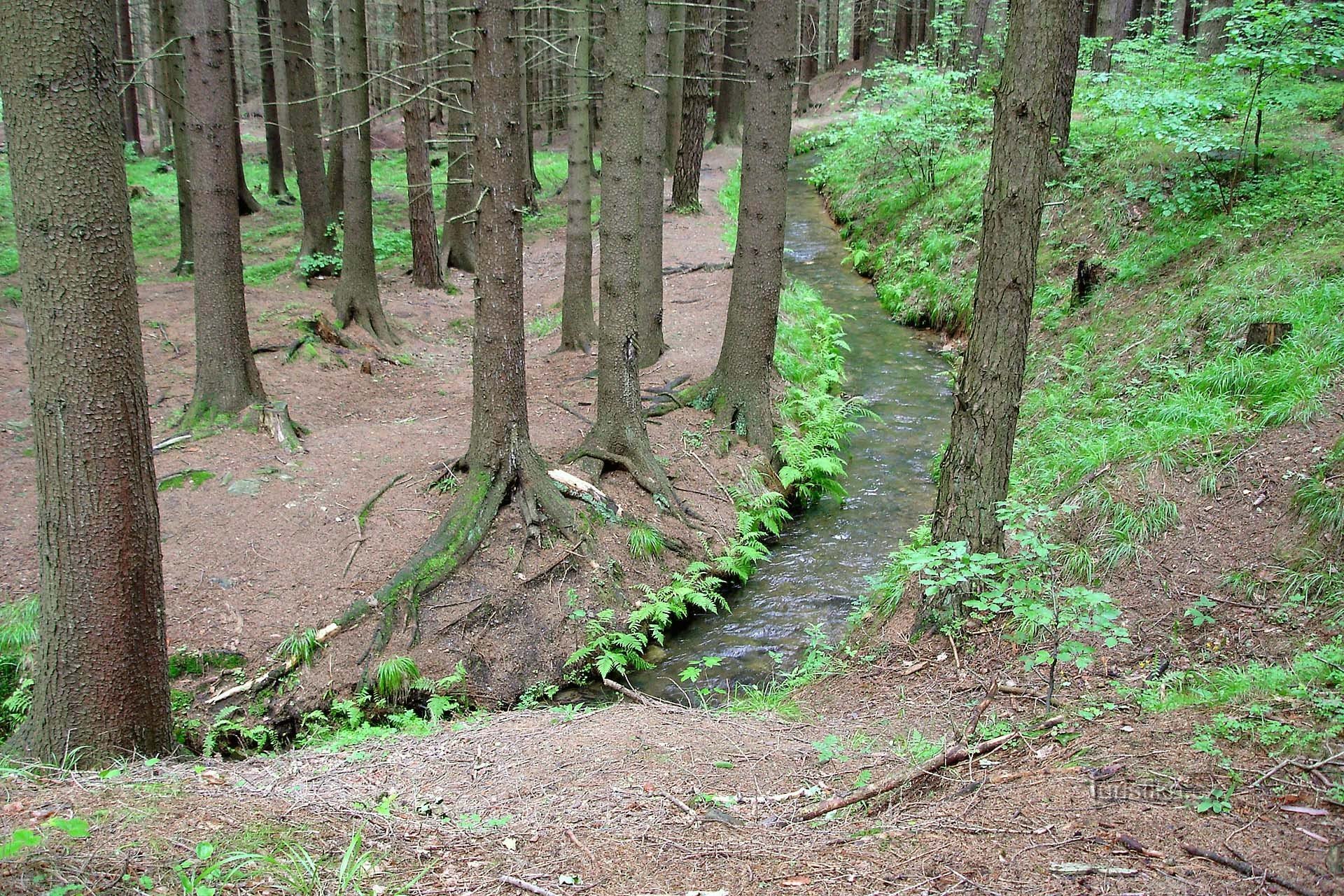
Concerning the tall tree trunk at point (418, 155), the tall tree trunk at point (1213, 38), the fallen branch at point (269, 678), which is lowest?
the fallen branch at point (269, 678)

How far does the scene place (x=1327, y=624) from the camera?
4.98 metres

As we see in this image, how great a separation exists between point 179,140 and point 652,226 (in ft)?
37.5

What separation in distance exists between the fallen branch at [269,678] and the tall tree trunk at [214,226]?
4.00 meters

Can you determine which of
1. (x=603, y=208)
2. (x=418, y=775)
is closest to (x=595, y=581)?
(x=418, y=775)

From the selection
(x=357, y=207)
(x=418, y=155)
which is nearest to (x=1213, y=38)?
(x=418, y=155)

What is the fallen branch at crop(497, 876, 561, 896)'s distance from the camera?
3.28m

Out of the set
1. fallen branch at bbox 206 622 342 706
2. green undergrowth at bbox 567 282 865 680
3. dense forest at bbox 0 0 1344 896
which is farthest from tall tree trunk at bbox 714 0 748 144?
fallen branch at bbox 206 622 342 706

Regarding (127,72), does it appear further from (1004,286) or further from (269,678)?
(1004,286)

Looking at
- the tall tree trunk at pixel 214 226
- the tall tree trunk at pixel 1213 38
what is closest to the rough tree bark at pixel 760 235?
the tall tree trunk at pixel 214 226

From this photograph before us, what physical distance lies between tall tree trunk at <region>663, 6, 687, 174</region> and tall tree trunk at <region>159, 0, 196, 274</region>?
10415mm

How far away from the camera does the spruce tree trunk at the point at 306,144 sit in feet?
49.3

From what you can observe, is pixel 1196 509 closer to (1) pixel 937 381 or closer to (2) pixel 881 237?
(1) pixel 937 381

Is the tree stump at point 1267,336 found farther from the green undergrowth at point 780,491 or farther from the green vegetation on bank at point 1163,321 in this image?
the green undergrowth at point 780,491

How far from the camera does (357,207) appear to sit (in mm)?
13133
